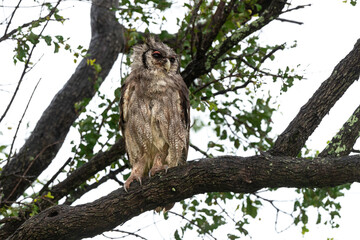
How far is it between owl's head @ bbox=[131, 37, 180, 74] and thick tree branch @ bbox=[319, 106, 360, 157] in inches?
62.4

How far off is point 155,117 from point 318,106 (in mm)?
1328

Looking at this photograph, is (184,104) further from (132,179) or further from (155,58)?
(132,179)

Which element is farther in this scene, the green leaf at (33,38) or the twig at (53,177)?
the twig at (53,177)

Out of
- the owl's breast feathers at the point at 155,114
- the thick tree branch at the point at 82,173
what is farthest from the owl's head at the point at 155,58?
the thick tree branch at the point at 82,173

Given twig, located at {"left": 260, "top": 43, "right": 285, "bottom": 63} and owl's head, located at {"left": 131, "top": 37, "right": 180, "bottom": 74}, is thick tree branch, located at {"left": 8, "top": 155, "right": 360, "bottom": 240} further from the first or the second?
twig, located at {"left": 260, "top": 43, "right": 285, "bottom": 63}

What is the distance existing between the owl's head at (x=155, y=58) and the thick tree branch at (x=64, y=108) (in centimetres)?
55

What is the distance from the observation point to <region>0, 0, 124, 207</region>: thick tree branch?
511 cm

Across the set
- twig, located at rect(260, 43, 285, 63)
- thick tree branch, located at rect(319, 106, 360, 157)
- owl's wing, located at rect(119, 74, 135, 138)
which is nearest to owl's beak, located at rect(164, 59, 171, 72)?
owl's wing, located at rect(119, 74, 135, 138)

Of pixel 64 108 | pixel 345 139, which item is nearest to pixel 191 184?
pixel 345 139

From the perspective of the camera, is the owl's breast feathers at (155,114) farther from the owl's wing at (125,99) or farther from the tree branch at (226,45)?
the tree branch at (226,45)

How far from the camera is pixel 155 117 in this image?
13.8 feet

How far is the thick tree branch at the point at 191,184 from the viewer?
10.2 ft

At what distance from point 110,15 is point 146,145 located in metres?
2.69

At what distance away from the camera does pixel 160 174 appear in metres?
3.48
